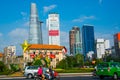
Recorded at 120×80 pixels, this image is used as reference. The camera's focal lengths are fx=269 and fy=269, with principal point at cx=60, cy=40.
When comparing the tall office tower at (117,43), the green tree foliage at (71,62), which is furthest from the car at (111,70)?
the tall office tower at (117,43)

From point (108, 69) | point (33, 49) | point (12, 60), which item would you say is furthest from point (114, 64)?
point (33, 49)

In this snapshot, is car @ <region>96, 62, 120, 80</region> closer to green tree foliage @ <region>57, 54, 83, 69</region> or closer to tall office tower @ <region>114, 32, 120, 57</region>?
green tree foliage @ <region>57, 54, 83, 69</region>

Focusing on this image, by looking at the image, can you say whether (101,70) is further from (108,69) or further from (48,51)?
(48,51)

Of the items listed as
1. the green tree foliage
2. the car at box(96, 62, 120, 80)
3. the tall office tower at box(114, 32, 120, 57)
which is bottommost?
the car at box(96, 62, 120, 80)

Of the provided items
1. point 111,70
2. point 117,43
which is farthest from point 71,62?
point 111,70

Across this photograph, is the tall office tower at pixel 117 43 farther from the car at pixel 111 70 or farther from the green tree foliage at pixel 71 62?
the car at pixel 111 70

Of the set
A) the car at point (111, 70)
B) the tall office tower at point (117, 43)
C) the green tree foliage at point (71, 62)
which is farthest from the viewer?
the tall office tower at point (117, 43)

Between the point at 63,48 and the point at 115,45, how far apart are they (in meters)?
46.2

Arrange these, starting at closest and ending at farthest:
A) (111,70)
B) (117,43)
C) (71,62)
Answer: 1. (111,70)
2. (71,62)
3. (117,43)

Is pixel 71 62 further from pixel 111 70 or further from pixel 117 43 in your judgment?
pixel 111 70

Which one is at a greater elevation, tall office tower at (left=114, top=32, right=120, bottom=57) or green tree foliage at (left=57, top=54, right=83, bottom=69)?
tall office tower at (left=114, top=32, right=120, bottom=57)

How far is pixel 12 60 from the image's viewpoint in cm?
11800

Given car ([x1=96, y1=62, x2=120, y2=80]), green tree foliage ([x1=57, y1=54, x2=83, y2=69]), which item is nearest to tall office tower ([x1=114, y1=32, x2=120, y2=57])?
green tree foliage ([x1=57, y1=54, x2=83, y2=69])

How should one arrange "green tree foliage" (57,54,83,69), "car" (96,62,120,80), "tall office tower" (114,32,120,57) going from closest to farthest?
"car" (96,62,120,80)
"green tree foliage" (57,54,83,69)
"tall office tower" (114,32,120,57)
